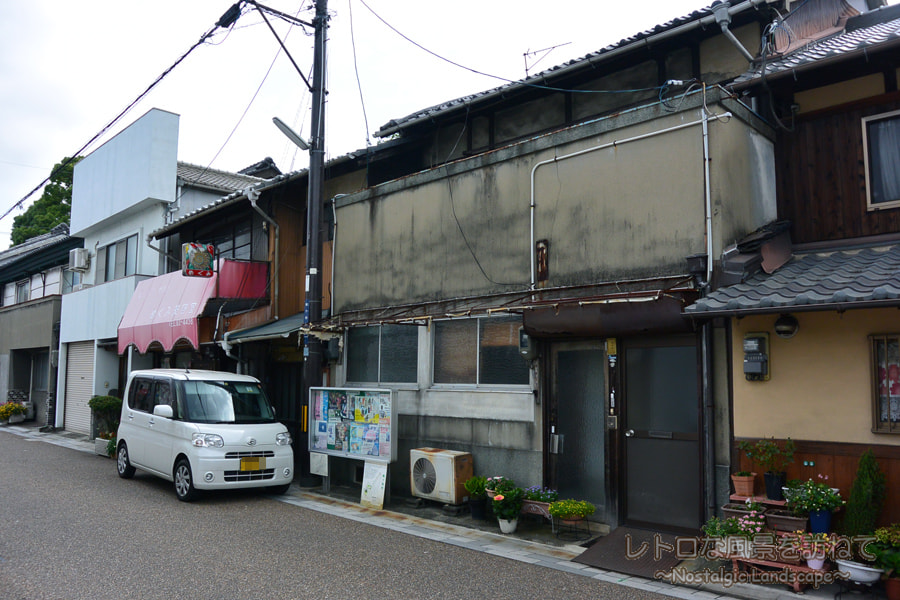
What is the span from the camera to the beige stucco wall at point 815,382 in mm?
6449

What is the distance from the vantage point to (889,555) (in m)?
5.60

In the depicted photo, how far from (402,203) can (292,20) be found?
13.1 feet

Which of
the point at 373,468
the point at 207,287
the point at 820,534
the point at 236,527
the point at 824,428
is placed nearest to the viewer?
the point at 820,534

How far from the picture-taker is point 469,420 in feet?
33.0

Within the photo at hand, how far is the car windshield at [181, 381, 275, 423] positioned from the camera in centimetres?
1118

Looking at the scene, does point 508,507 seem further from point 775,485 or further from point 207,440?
point 207,440

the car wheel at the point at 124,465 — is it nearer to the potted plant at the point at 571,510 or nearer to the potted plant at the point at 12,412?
the potted plant at the point at 571,510

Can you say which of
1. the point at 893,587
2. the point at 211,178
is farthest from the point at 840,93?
the point at 211,178

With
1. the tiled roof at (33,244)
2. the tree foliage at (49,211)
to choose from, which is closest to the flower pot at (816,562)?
the tiled roof at (33,244)

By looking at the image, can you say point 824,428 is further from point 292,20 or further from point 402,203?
point 292,20

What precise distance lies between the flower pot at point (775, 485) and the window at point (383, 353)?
19.3 ft

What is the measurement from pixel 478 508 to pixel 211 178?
16.5 meters

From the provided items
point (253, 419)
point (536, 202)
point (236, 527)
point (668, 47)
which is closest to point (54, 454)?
point (253, 419)

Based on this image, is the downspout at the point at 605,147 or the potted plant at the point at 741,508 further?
the downspout at the point at 605,147
